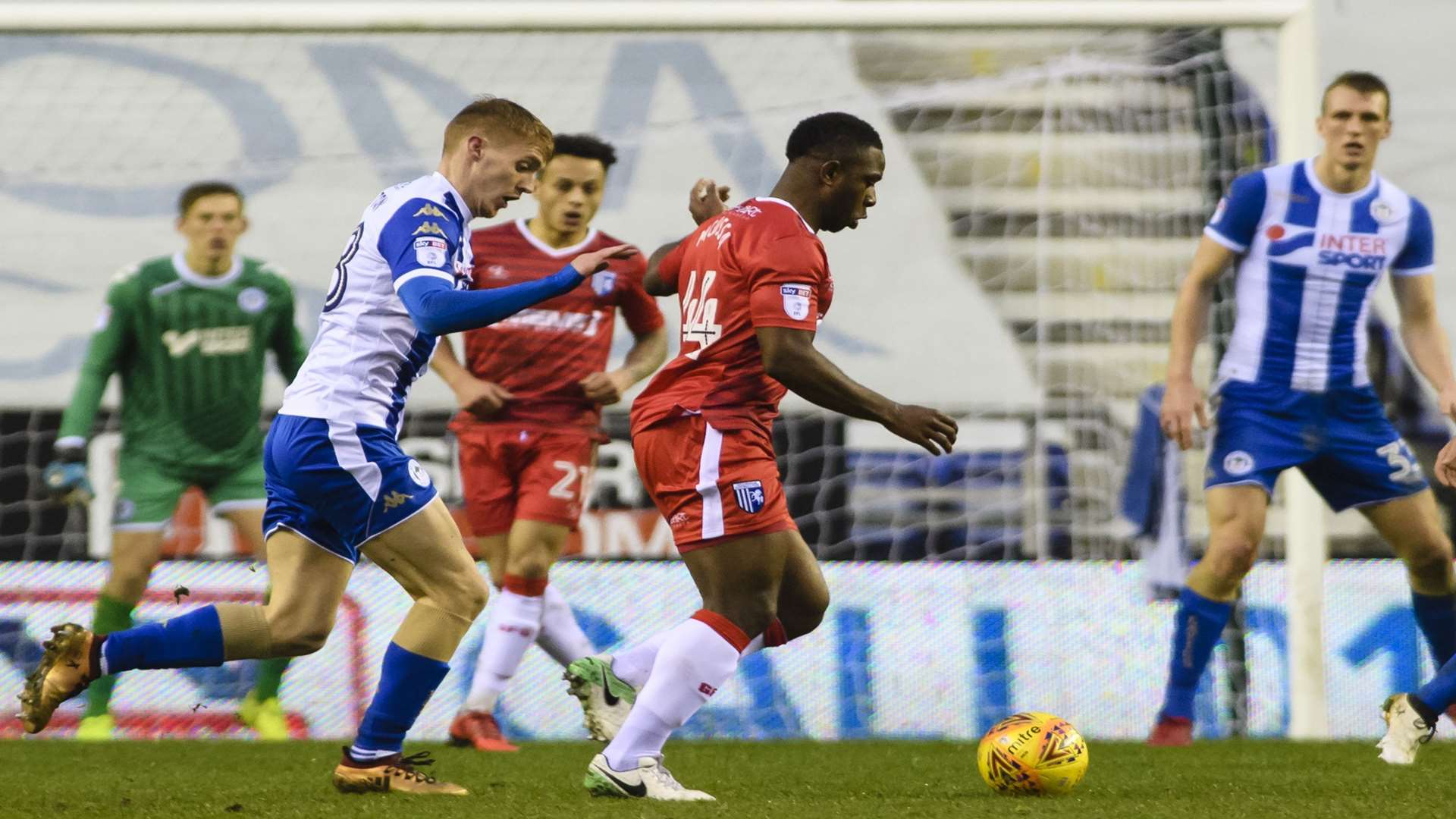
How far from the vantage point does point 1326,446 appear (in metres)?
6.13

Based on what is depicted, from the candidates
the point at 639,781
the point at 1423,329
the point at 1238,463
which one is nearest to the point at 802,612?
the point at 639,781

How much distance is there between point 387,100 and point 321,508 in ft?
11.4

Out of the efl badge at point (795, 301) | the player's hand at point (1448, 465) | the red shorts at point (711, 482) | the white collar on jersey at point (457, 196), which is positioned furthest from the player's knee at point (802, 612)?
the player's hand at point (1448, 465)

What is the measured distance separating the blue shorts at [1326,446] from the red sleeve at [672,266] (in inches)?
91.2

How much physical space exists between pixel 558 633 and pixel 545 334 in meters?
1.08

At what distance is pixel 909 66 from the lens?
25.0 feet

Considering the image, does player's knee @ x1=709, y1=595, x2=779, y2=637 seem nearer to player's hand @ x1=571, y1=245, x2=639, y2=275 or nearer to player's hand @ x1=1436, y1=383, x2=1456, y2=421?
player's hand @ x1=571, y1=245, x2=639, y2=275

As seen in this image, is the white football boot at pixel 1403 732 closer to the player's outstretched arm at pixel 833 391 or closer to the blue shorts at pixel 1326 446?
the blue shorts at pixel 1326 446

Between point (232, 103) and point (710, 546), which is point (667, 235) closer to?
point (232, 103)

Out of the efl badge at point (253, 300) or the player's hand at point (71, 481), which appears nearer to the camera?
the player's hand at point (71, 481)

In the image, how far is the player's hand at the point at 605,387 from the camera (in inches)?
254

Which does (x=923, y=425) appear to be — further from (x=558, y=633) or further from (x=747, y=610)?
(x=558, y=633)

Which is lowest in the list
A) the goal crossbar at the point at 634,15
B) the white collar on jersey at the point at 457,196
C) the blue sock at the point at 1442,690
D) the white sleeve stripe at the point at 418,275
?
the blue sock at the point at 1442,690

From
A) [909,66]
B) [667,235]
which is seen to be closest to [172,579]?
[667,235]
